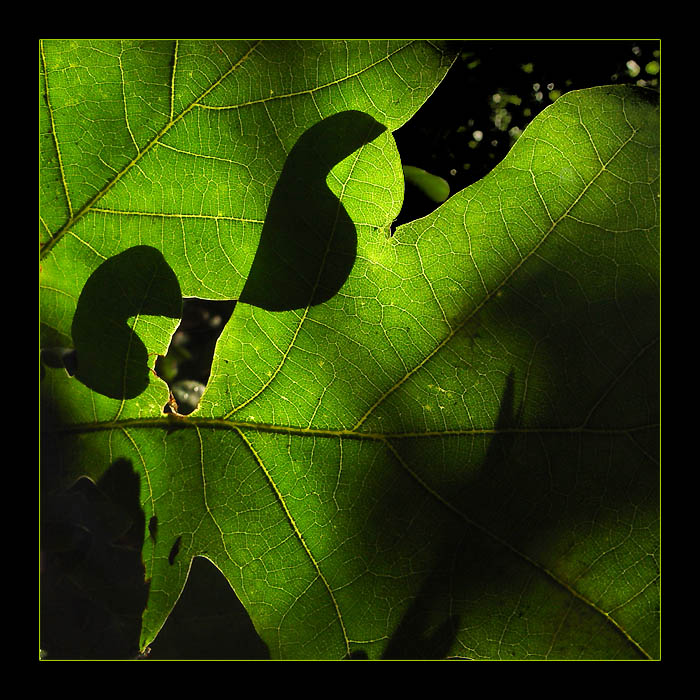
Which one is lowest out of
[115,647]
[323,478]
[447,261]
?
[115,647]

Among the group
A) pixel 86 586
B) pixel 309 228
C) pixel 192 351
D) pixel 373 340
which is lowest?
pixel 86 586

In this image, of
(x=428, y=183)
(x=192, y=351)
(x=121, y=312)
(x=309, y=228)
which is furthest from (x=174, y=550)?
(x=192, y=351)

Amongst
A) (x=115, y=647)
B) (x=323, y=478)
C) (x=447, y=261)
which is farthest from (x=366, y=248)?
(x=115, y=647)

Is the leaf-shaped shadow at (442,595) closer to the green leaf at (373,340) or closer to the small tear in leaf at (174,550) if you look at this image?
the green leaf at (373,340)

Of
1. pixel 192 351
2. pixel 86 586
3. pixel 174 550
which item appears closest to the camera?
pixel 174 550

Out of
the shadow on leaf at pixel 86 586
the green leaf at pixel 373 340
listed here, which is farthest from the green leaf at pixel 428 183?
the shadow on leaf at pixel 86 586

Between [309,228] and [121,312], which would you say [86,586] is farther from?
[309,228]
